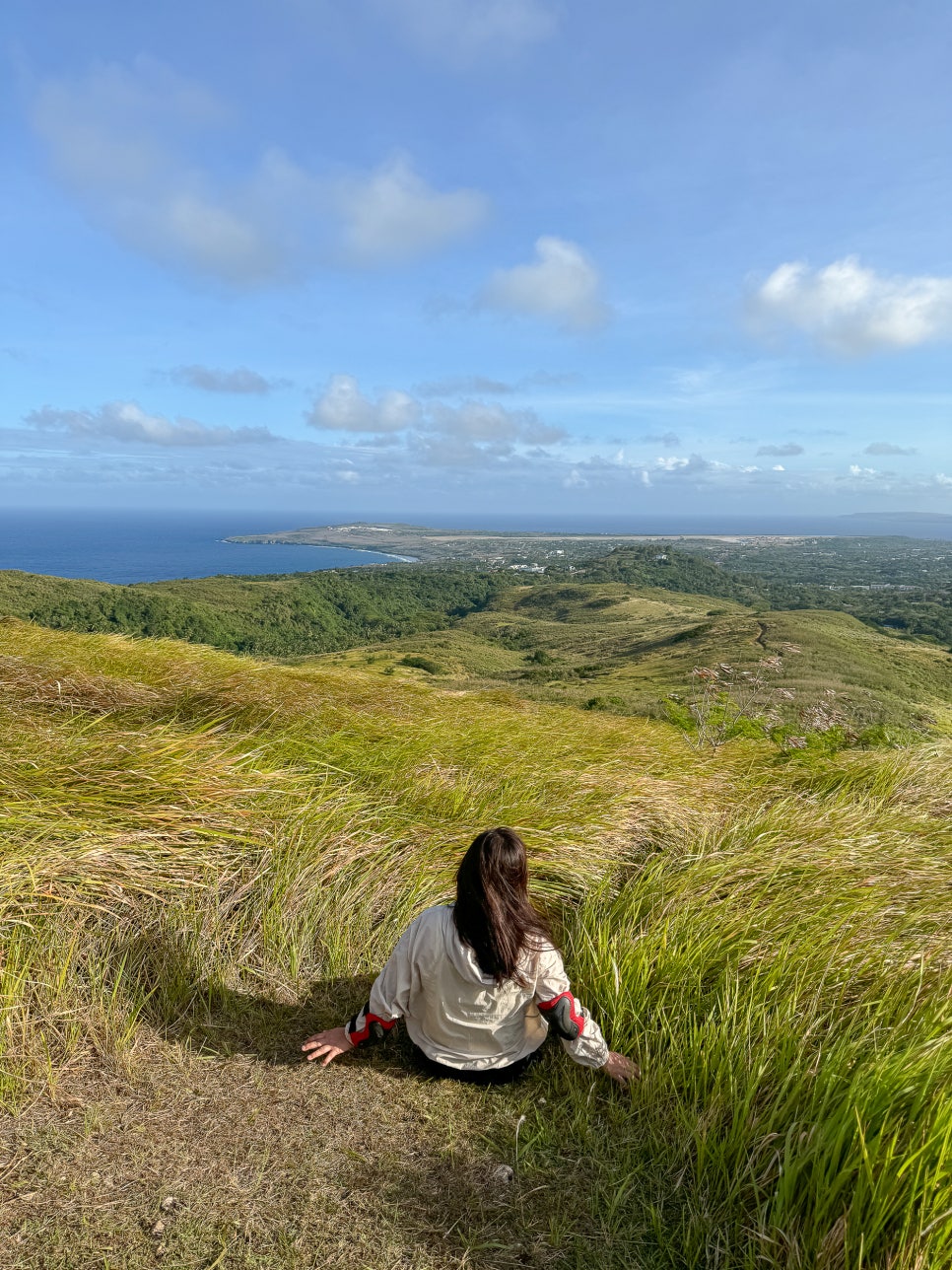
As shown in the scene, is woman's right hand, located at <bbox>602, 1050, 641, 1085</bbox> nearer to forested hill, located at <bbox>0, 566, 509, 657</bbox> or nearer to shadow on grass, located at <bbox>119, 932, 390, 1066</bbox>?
shadow on grass, located at <bbox>119, 932, 390, 1066</bbox>

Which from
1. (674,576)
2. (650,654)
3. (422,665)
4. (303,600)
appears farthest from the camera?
(674,576)

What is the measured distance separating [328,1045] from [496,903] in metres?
1.05

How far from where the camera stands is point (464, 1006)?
9.24 feet

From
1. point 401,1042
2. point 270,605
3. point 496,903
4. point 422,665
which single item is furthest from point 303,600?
point 496,903

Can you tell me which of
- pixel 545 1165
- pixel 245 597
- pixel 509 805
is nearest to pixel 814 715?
pixel 509 805

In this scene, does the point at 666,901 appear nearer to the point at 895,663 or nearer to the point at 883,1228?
the point at 883,1228

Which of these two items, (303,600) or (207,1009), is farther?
(303,600)

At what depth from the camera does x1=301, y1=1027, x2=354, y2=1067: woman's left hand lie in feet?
9.41

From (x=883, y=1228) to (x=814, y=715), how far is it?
820 centimetres

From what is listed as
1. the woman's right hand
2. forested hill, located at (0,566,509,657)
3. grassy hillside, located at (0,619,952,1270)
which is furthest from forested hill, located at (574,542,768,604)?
the woman's right hand

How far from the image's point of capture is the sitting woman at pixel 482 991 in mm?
2662

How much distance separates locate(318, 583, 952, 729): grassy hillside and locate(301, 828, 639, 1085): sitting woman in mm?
7245

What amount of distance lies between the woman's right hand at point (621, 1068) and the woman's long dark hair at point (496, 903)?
539 mm

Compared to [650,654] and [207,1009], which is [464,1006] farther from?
[650,654]
